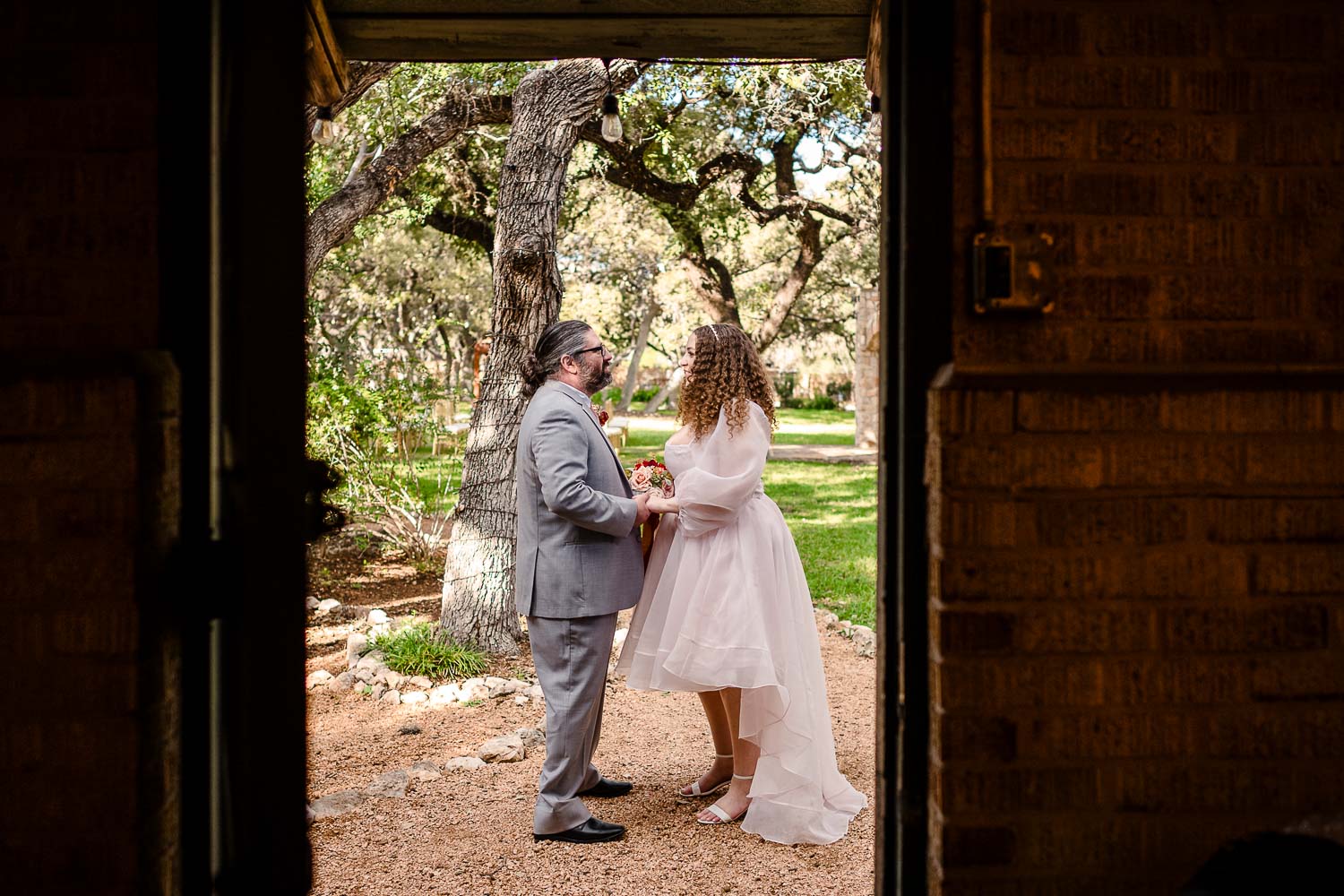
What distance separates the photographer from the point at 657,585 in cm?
Answer: 456

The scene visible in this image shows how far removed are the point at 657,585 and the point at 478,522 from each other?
325 cm

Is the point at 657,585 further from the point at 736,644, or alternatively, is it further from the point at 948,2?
the point at 948,2

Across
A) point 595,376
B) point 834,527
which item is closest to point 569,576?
point 595,376

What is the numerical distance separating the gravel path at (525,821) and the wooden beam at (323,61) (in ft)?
8.16

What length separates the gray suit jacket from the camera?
421cm

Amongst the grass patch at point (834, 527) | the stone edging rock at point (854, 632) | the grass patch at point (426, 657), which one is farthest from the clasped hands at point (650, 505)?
the stone edging rock at point (854, 632)

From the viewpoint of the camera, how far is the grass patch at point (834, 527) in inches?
366

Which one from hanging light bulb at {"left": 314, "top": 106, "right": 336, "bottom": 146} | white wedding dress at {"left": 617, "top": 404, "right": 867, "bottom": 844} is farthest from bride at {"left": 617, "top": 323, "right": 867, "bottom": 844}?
hanging light bulb at {"left": 314, "top": 106, "right": 336, "bottom": 146}

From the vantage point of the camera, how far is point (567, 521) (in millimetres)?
4297

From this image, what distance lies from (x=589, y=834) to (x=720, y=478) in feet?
5.28

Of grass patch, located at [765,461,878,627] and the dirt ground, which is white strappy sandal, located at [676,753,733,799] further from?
grass patch, located at [765,461,878,627]

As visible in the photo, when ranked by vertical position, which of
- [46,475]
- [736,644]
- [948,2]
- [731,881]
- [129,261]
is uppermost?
[948,2]

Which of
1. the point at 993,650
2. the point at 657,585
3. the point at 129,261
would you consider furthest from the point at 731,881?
the point at 129,261

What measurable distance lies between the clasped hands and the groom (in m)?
0.02
